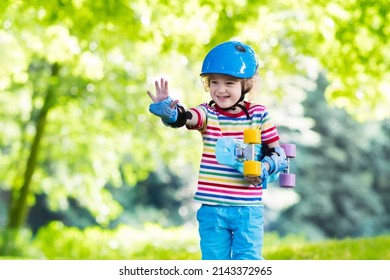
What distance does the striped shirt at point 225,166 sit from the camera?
4.21 metres

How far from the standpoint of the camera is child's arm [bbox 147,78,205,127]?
4.05 meters

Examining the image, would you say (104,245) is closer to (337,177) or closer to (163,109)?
(163,109)

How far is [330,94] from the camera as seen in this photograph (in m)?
9.92

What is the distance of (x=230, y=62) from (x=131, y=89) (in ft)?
29.3

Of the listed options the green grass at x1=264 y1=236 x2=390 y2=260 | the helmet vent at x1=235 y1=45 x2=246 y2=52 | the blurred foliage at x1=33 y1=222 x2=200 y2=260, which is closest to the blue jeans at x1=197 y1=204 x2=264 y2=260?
the helmet vent at x1=235 y1=45 x2=246 y2=52

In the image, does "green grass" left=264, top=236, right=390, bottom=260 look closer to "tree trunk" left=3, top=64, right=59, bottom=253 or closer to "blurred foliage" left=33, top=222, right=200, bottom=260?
"blurred foliage" left=33, top=222, right=200, bottom=260

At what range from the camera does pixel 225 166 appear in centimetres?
422

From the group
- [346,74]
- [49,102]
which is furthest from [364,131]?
[346,74]

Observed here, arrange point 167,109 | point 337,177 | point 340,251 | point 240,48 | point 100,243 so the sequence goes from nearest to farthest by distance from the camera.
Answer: point 167,109, point 240,48, point 340,251, point 100,243, point 337,177

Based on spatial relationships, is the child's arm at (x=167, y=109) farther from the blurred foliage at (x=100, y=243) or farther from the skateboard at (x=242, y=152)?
the blurred foliage at (x=100, y=243)

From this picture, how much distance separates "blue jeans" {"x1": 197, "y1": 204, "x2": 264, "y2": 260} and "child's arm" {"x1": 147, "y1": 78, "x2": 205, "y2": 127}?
19.6 inches

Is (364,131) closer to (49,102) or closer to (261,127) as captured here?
(49,102)

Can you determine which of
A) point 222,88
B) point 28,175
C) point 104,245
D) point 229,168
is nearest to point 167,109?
point 222,88
